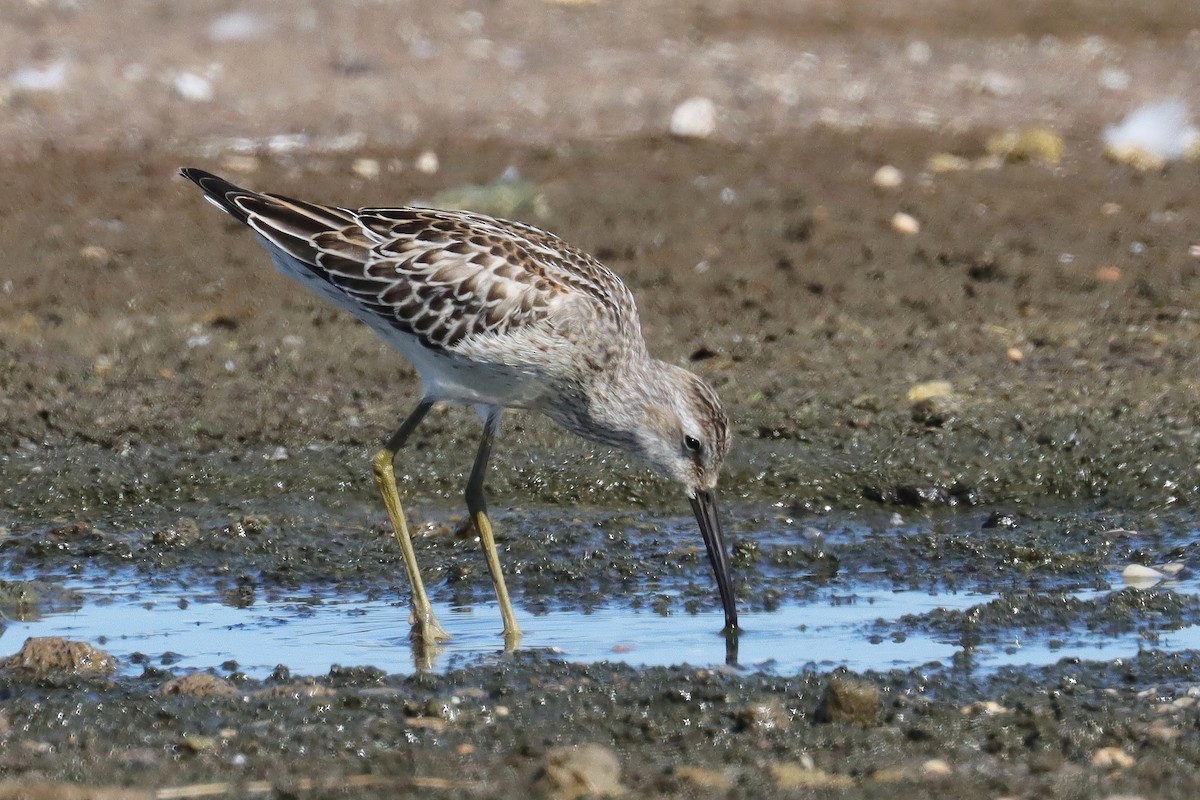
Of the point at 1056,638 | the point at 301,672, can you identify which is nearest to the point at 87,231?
the point at 301,672

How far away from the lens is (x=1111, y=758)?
482 centimetres

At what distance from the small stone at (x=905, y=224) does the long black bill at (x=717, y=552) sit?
16.5 feet

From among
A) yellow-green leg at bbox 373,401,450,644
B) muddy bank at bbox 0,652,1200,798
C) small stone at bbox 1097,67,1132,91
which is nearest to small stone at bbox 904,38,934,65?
small stone at bbox 1097,67,1132,91

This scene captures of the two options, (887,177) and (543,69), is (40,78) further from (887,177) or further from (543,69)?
(887,177)

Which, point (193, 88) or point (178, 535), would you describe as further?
point (193, 88)

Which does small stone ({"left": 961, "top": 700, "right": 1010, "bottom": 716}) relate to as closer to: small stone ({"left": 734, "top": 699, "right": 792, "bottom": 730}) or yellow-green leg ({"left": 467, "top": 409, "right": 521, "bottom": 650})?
small stone ({"left": 734, "top": 699, "right": 792, "bottom": 730})

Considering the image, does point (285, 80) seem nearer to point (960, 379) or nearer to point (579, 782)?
point (960, 379)

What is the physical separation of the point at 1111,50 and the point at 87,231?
9871mm

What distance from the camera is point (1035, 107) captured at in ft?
49.4

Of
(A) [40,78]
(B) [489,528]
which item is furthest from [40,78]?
(B) [489,528]

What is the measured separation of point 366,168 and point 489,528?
6.19m

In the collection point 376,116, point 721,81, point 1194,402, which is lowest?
point 1194,402

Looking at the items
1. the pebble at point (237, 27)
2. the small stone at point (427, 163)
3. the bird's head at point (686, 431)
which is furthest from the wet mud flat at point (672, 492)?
the pebble at point (237, 27)

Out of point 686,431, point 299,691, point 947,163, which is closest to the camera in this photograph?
point 299,691
